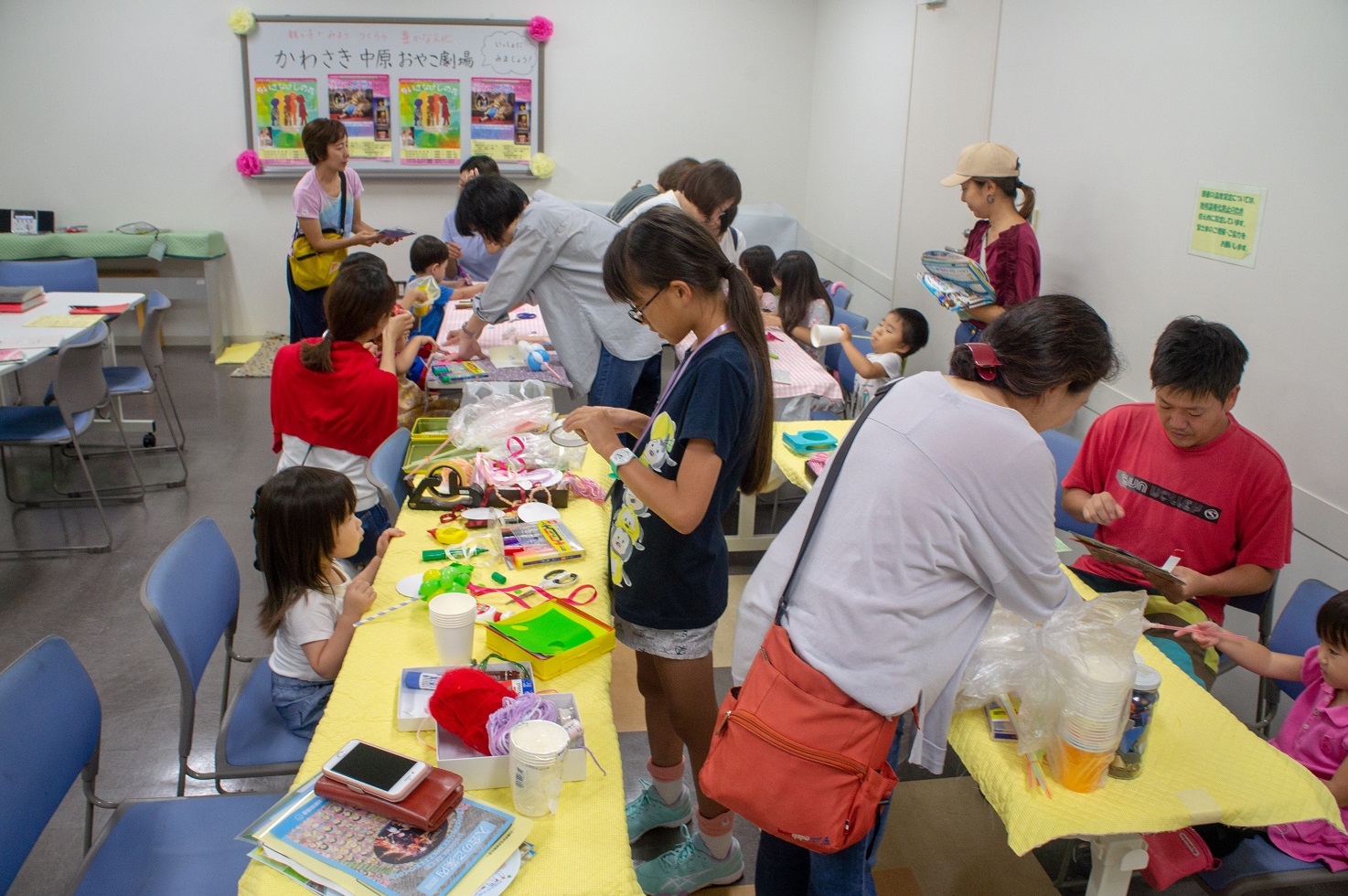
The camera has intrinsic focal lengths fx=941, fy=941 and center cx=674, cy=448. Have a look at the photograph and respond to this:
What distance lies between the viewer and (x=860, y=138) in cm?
604

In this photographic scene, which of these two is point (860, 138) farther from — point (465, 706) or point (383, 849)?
point (383, 849)

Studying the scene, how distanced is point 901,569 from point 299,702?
4.41 feet

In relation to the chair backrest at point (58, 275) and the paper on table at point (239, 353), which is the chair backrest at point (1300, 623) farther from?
the paper on table at point (239, 353)

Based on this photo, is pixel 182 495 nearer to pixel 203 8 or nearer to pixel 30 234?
pixel 30 234

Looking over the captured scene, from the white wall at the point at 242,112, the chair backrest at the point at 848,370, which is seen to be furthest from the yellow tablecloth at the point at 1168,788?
the white wall at the point at 242,112

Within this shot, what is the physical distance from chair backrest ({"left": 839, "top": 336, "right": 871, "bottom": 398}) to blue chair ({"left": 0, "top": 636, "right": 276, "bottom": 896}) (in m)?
3.42

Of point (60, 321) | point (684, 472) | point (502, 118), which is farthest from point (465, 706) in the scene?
point (502, 118)

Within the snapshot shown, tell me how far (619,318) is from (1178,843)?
229 cm

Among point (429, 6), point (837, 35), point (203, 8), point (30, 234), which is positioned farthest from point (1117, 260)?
point (30, 234)

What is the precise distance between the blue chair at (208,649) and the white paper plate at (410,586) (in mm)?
363

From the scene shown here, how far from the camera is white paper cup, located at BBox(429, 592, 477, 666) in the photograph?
1693mm

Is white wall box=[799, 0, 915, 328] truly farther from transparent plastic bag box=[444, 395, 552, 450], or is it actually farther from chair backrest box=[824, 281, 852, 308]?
transparent plastic bag box=[444, 395, 552, 450]

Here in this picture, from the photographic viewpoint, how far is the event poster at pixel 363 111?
6.73 m

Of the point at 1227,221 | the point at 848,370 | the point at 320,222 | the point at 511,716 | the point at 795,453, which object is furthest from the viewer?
the point at 320,222
